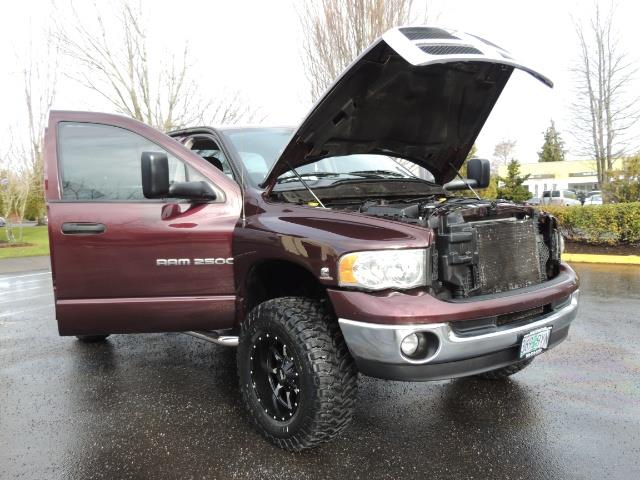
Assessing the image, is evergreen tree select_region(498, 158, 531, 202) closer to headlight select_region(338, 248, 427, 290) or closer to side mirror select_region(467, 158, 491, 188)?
side mirror select_region(467, 158, 491, 188)

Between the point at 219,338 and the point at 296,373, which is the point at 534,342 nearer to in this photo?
the point at 296,373

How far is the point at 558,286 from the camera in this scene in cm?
301

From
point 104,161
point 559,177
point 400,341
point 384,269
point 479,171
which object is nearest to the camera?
point 400,341

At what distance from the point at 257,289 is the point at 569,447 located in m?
2.01

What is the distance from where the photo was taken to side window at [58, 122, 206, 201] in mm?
3504

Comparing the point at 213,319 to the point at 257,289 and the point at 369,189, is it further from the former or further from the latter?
the point at 369,189

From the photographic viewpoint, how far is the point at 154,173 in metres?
3.03

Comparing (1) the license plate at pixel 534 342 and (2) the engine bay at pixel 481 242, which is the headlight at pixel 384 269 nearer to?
(2) the engine bay at pixel 481 242

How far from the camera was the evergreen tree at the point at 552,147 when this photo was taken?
71312mm

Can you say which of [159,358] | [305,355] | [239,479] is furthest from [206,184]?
[159,358]

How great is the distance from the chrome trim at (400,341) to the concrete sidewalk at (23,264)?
11989 millimetres

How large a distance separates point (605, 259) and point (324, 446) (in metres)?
8.95

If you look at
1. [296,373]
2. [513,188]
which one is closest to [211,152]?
[296,373]

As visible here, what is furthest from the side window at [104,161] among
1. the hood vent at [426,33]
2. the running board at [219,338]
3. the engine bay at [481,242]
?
the hood vent at [426,33]
